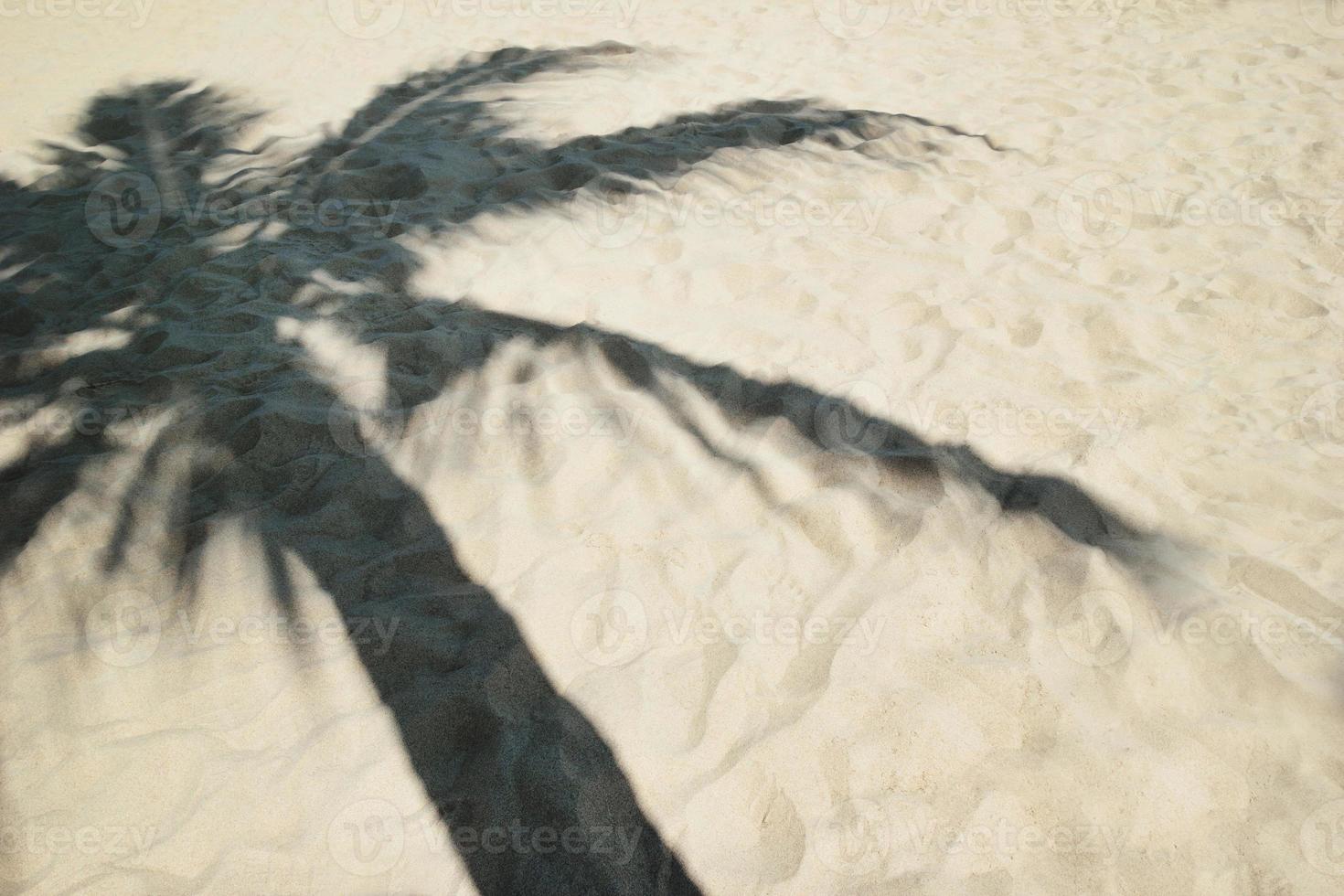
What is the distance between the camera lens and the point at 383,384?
3.12 metres

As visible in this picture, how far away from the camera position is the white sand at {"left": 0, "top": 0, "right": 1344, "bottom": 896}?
1.87m

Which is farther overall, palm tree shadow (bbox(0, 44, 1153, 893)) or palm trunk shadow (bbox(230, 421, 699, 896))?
palm tree shadow (bbox(0, 44, 1153, 893))

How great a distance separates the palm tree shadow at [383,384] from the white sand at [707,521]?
2 cm

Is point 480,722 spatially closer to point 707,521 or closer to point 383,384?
point 707,521

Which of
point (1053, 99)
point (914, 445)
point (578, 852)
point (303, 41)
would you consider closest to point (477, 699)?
point (578, 852)

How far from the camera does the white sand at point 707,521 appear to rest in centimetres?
187

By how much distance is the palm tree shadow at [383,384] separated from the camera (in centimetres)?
204

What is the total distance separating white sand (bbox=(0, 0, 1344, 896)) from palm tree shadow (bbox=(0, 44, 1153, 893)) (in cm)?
2

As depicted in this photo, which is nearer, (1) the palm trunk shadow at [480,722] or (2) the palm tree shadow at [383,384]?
(1) the palm trunk shadow at [480,722]

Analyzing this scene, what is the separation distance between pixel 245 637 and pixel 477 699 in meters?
0.75

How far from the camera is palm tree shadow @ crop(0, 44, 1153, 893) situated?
2.04 meters

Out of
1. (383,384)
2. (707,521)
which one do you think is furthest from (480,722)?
(383,384)

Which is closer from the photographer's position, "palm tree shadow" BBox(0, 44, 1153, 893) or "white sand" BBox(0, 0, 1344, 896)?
Result: "white sand" BBox(0, 0, 1344, 896)

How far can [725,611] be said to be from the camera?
7.59 ft
